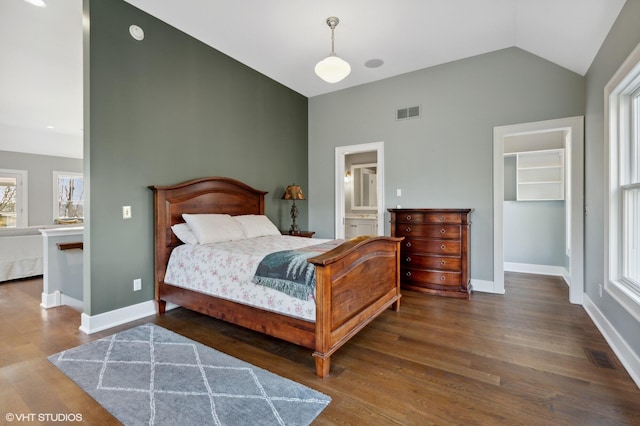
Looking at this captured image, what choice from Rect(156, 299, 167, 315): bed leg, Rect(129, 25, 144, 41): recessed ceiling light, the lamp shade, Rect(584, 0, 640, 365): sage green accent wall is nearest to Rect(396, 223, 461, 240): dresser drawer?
Rect(584, 0, 640, 365): sage green accent wall

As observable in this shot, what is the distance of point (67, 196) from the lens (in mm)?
7863

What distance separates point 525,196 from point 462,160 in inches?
68.5

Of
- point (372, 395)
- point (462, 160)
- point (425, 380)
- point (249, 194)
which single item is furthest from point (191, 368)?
point (462, 160)

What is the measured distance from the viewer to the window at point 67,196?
298 inches

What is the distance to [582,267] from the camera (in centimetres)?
336

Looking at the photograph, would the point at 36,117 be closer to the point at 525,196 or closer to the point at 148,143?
the point at 148,143

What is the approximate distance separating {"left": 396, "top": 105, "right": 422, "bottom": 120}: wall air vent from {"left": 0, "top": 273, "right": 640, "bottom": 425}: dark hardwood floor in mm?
2728

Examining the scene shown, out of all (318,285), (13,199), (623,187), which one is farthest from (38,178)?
(623,187)

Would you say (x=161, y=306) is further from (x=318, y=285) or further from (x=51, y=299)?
(x=318, y=285)

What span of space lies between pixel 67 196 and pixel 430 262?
9070mm

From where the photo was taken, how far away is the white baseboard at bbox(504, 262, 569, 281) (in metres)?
4.66

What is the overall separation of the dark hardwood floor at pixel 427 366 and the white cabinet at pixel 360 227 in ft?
10.5

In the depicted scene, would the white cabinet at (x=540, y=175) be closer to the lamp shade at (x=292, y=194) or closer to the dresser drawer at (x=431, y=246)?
the dresser drawer at (x=431, y=246)

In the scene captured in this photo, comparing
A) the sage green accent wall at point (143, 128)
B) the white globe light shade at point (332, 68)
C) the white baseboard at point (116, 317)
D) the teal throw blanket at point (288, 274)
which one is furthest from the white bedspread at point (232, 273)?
the white globe light shade at point (332, 68)
